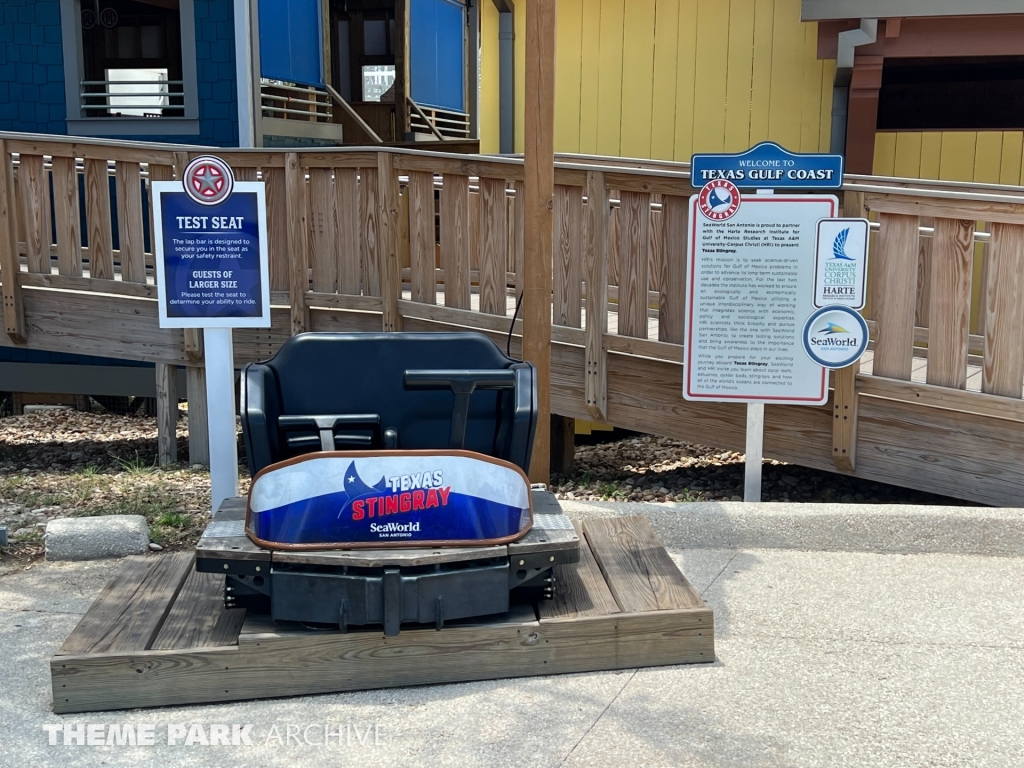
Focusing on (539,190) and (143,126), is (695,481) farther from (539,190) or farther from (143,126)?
(143,126)

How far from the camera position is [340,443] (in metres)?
3.55

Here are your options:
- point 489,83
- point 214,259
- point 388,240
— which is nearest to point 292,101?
→ point 489,83

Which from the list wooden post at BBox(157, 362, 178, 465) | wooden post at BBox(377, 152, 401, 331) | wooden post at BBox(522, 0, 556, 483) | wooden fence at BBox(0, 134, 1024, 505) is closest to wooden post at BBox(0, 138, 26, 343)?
wooden fence at BBox(0, 134, 1024, 505)

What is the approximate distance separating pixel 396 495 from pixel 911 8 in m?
7.72

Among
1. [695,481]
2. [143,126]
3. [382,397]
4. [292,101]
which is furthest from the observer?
[292,101]

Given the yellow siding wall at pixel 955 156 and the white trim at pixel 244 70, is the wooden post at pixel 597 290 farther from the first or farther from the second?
the yellow siding wall at pixel 955 156

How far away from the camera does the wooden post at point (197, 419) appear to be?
7.69 meters

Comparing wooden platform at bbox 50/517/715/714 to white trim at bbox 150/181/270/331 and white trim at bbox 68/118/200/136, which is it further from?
white trim at bbox 68/118/200/136

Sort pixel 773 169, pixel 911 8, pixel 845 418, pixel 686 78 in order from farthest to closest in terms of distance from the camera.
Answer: pixel 686 78
pixel 911 8
pixel 845 418
pixel 773 169

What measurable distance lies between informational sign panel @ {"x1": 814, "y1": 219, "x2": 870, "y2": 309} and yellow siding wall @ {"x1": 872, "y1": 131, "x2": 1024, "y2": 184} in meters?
6.06

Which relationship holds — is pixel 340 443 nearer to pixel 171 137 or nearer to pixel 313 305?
pixel 313 305

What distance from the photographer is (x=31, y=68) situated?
9461mm

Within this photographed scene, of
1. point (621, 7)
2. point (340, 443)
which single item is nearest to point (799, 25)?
point (621, 7)

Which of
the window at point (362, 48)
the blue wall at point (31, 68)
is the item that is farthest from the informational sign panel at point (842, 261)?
the window at point (362, 48)
